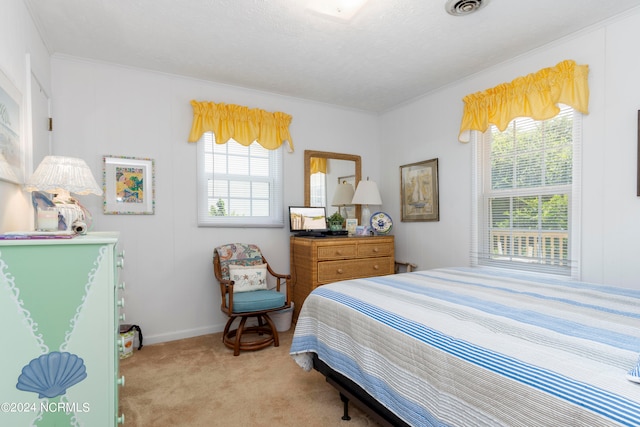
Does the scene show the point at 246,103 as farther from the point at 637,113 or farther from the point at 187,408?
the point at 637,113

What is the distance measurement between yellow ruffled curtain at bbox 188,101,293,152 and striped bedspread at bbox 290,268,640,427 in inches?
85.9

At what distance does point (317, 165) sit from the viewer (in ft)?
13.9

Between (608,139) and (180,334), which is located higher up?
(608,139)

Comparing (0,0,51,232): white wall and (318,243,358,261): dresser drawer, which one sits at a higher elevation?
(0,0,51,232): white wall

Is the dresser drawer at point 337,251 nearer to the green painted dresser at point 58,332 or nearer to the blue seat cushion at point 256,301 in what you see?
the blue seat cushion at point 256,301

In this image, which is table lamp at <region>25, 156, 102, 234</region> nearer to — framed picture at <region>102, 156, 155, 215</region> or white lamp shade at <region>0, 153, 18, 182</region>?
white lamp shade at <region>0, 153, 18, 182</region>

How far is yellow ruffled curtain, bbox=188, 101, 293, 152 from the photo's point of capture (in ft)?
11.4

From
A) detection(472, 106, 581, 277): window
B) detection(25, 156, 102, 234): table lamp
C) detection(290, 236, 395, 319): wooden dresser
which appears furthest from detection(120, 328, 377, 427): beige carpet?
detection(472, 106, 581, 277): window

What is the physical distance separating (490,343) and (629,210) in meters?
2.02

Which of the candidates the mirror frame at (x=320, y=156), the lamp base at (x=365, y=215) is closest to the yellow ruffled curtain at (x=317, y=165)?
the mirror frame at (x=320, y=156)

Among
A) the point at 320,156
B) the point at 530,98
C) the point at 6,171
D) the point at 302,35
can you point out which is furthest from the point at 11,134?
the point at 530,98

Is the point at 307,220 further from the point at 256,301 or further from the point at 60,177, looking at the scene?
the point at 60,177

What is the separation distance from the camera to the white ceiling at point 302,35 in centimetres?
231

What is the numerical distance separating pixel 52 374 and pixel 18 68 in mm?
1855
